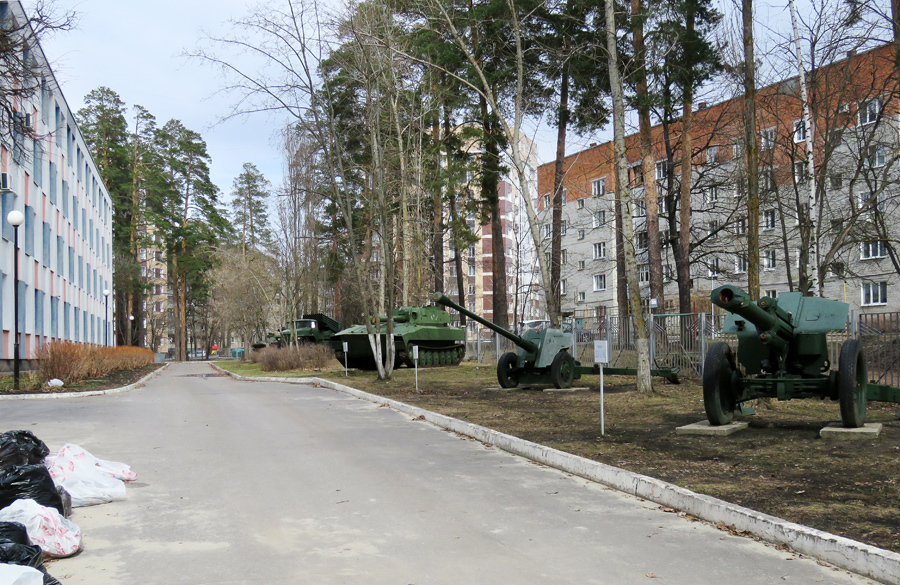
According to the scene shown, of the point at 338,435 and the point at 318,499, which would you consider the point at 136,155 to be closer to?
the point at 338,435

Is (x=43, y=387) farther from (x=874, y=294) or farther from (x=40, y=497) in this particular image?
(x=874, y=294)

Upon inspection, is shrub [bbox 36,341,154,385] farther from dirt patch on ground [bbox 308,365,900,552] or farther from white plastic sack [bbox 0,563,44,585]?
white plastic sack [bbox 0,563,44,585]

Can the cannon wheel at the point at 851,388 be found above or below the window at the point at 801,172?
below

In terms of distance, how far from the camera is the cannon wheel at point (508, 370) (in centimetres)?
1745

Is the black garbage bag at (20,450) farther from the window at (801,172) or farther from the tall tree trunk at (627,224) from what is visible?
the window at (801,172)

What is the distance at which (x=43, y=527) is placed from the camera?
195 inches

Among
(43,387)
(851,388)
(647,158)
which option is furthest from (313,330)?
(851,388)

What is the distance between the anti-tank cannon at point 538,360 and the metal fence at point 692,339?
4.44 ft

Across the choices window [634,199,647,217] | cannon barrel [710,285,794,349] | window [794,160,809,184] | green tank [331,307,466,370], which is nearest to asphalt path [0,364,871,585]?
cannon barrel [710,285,794,349]

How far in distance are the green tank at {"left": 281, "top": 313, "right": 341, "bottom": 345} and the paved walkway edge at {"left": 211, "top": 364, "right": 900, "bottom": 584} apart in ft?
95.3

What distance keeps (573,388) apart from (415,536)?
41.0 ft

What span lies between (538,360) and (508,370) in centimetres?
90

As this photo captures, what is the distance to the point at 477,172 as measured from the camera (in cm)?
3047

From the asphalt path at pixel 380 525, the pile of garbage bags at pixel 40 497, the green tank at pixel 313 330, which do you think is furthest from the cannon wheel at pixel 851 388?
the green tank at pixel 313 330
